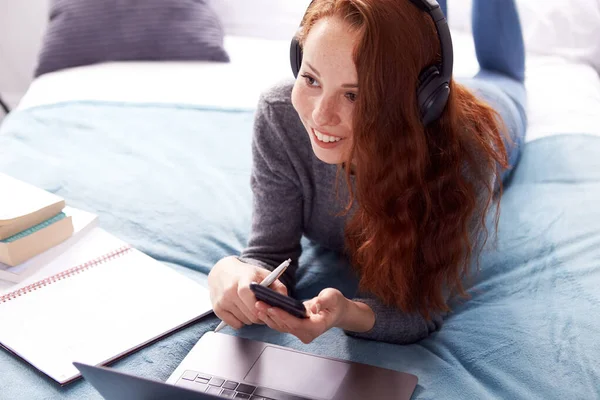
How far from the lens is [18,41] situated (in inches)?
105

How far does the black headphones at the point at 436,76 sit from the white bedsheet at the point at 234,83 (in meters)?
0.79

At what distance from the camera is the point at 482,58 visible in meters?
1.69

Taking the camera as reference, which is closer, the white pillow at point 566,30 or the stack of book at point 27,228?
the stack of book at point 27,228

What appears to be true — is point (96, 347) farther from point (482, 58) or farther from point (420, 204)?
point (482, 58)

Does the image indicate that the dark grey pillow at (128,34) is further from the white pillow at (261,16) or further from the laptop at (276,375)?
the laptop at (276,375)

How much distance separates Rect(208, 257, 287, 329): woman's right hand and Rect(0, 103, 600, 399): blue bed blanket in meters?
0.06

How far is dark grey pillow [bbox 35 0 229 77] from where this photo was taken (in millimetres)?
2002

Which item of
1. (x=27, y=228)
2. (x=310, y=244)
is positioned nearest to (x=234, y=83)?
(x=310, y=244)

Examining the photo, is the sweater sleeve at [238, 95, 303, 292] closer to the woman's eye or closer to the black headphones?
the woman's eye

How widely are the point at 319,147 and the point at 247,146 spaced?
2.11 ft

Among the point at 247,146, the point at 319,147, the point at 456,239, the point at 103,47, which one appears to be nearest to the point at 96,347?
the point at 319,147

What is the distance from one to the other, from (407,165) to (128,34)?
4.44ft

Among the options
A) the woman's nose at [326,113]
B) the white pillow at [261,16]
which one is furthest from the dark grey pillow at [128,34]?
the woman's nose at [326,113]

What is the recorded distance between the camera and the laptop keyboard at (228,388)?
861 millimetres
